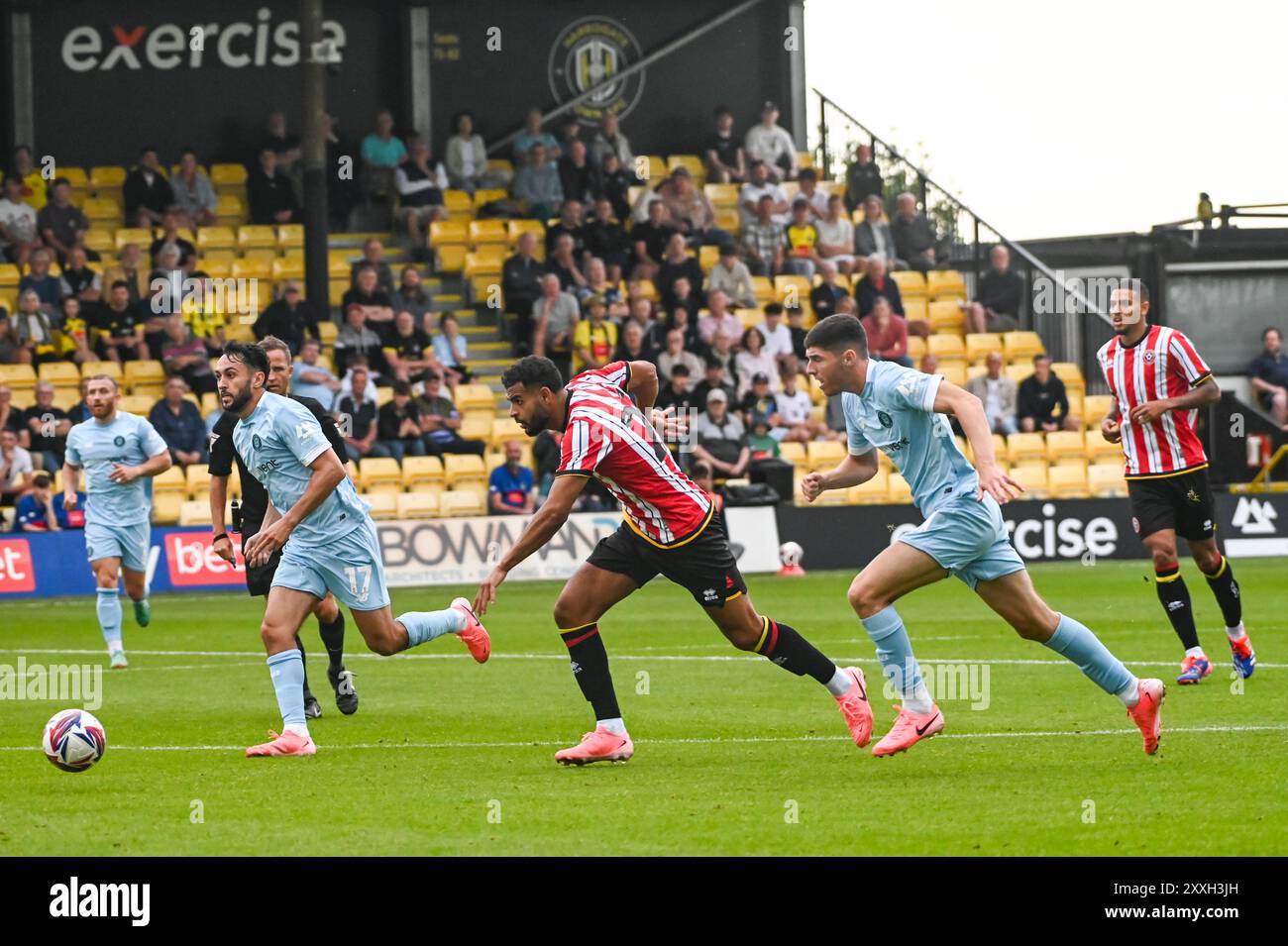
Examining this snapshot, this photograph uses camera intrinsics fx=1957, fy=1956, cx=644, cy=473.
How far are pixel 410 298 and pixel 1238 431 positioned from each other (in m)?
13.6

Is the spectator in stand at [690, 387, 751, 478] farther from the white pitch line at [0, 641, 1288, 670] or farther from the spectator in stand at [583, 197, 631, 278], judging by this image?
the white pitch line at [0, 641, 1288, 670]

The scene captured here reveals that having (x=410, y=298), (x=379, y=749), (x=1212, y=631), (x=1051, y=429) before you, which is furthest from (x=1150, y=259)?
(x=379, y=749)

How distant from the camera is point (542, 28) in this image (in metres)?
33.2

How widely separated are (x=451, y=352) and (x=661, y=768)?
58.2 ft

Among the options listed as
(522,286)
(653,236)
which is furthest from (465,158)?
(522,286)

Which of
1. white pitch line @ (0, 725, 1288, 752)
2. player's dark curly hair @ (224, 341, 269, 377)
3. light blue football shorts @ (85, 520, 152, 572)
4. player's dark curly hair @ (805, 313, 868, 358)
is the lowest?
white pitch line @ (0, 725, 1288, 752)

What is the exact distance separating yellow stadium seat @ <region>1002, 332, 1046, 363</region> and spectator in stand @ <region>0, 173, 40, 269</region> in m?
13.7

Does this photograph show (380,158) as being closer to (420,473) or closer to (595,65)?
(595,65)

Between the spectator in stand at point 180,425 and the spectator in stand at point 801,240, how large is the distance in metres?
9.51

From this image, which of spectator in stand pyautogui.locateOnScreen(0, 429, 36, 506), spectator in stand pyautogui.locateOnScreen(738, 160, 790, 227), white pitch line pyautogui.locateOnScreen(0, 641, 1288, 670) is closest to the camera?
white pitch line pyautogui.locateOnScreen(0, 641, 1288, 670)

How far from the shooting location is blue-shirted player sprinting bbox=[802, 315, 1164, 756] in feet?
28.9

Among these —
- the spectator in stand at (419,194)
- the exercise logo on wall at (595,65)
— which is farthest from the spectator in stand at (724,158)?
the spectator in stand at (419,194)

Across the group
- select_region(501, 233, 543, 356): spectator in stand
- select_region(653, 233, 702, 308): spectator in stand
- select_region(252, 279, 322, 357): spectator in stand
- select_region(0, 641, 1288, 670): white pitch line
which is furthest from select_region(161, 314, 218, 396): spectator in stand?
select_region(0, 641, 1288, 670): white pitch line

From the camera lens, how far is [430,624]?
10312mm
